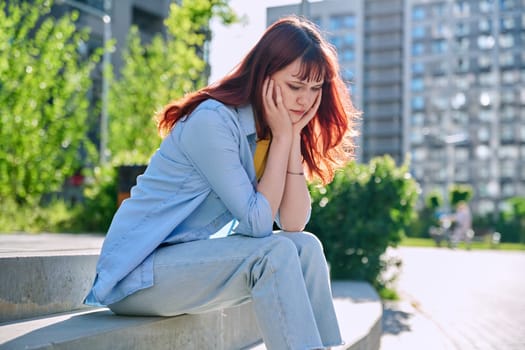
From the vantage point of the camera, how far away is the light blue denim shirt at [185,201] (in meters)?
2.60

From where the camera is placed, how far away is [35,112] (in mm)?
13422

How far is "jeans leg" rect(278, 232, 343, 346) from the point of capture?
2.63 meters

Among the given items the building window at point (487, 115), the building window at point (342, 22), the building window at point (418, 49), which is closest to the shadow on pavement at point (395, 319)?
the building window at point (487, 115)

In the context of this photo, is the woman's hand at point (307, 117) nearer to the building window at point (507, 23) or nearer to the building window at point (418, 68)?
the building window at point (507, 23)

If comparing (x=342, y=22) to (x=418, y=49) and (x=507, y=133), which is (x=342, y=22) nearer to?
(x=418, y=49)

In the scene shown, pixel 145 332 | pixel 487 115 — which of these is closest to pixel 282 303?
pixel 145 332

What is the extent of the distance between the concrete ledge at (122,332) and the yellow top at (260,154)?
67cm

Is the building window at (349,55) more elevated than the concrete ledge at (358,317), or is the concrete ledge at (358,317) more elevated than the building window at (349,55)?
the building window at (349,55)

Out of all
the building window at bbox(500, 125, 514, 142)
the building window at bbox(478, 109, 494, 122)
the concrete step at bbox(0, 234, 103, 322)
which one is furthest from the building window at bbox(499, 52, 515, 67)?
the concrete step at bbox(0, 234, 103, 322)

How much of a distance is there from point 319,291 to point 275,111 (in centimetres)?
81

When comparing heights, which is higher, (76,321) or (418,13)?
(418,13)

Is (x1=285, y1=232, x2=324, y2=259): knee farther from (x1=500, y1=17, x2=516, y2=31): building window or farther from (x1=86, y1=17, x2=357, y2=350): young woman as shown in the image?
(x1=500, y1=17, x2=516, y2=31): building window

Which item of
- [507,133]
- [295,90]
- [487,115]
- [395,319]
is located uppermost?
[487,115]

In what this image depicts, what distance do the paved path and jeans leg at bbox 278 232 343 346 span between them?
2.12 meters
